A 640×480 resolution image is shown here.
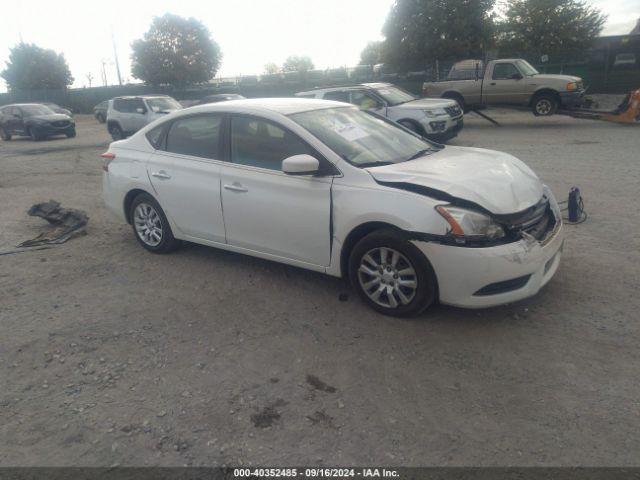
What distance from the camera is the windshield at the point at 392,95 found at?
12.6 meters

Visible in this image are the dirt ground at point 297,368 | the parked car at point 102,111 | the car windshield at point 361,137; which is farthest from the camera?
the parked car at point 102,111

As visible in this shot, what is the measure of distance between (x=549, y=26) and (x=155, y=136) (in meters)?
33.6

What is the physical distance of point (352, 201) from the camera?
12.4ft

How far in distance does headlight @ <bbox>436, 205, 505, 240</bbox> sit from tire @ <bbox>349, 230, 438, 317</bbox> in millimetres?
313

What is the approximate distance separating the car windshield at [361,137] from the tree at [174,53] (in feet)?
149

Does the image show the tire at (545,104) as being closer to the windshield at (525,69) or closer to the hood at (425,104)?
the windshield at (525,69)

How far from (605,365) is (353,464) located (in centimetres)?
179

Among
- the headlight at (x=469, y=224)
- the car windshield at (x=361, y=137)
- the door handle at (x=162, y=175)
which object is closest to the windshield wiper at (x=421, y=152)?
the car windshield at (x=361, y=137)

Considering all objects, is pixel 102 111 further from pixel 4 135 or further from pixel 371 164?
pixel 371 164

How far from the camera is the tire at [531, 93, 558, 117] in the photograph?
15500 millimetres

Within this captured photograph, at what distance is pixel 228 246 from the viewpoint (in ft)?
15.5

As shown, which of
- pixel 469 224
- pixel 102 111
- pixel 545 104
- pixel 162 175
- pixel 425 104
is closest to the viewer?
pixel 469 224

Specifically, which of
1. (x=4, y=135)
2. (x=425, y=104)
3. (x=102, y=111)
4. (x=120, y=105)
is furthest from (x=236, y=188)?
(x=102, y=111)

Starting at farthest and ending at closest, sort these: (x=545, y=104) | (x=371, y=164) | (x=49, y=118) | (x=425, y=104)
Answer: (x=49, y=118), (x=545, y=104), (x=425, y=104), (x=371, y=164)
